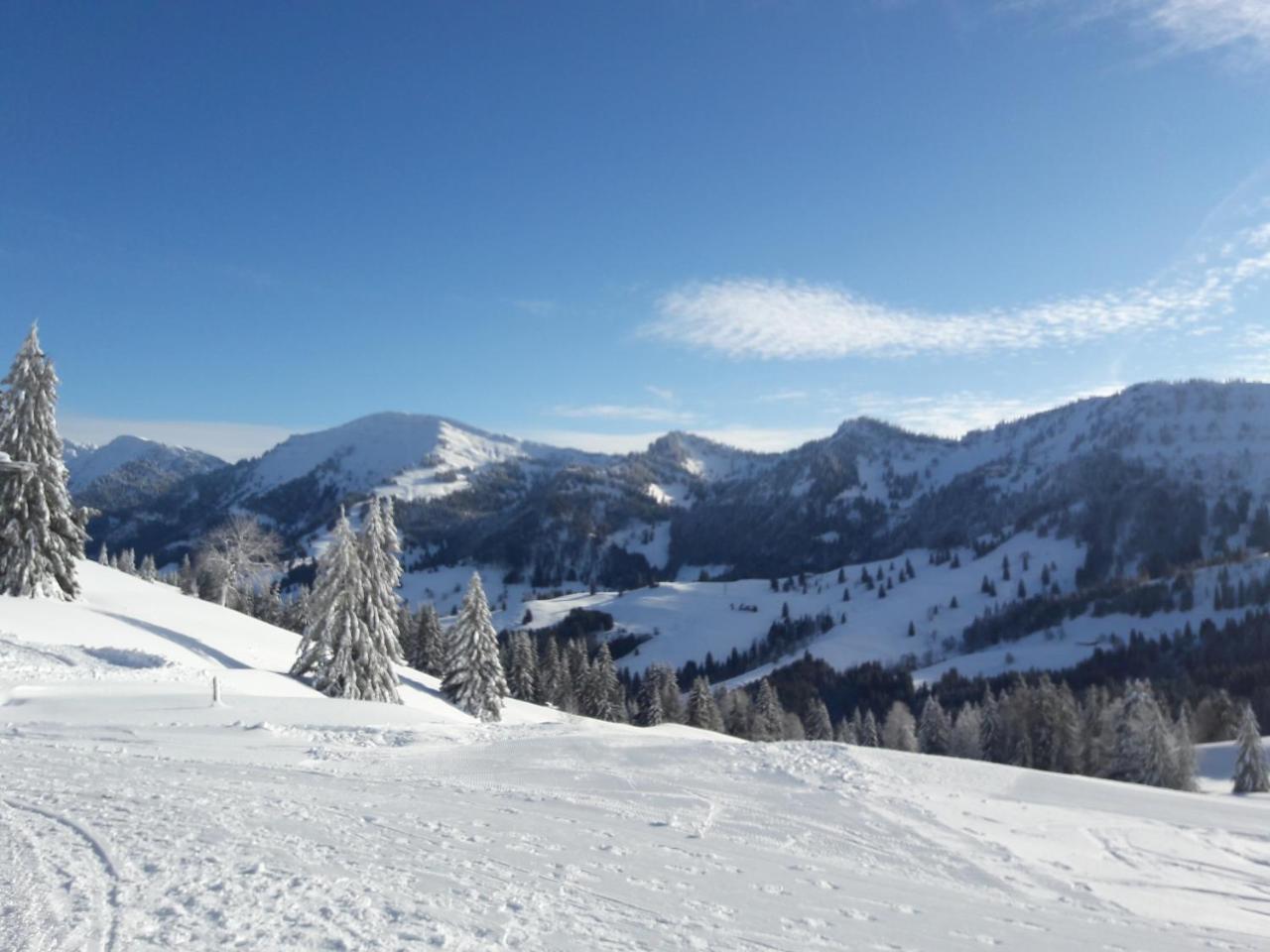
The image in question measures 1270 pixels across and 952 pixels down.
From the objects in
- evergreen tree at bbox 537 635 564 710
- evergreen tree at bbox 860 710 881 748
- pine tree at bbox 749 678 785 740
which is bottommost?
evergreen tree at bbox 860 710 881 748

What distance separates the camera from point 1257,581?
18000cm

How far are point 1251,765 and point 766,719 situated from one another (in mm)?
40101

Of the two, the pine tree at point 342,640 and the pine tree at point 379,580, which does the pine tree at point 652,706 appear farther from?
the pine tree at point 342,640

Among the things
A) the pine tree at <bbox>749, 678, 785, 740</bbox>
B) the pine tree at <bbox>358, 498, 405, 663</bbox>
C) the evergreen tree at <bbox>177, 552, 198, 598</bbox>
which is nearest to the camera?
the pine tree at <bbox>358, 498, 405, 663</bbox>

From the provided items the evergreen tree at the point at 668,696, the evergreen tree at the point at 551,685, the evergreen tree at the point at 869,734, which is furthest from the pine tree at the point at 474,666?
the evergreen tree at the point at 869,734

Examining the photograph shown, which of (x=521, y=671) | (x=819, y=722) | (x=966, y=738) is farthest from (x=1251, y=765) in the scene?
(x=521, y=671)

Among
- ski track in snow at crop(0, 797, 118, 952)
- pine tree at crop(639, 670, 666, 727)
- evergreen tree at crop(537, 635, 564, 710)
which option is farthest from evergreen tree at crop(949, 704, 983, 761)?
ski track in snow at crop(0, 797, 118, 952)

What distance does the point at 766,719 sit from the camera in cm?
8038

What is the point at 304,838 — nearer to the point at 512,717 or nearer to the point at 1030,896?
the point at 1030,896

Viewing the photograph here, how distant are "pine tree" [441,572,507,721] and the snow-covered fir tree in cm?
1803

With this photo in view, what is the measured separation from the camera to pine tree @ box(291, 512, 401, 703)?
32594 mm

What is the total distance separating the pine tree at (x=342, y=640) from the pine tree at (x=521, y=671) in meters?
33.3

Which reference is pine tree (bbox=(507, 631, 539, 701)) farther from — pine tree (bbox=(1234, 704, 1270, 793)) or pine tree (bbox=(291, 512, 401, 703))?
pine tree (bbox=(1234, 704, 1270, 793))

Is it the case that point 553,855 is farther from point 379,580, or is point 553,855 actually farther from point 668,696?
point 668,696
